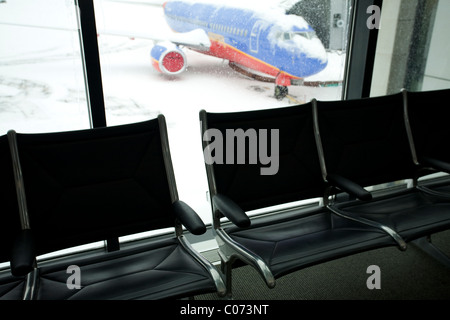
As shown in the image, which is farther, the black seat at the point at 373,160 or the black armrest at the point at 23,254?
the black seat at the point at 373,160

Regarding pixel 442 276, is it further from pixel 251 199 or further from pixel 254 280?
pixel 251 199

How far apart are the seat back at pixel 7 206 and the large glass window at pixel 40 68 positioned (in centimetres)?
53

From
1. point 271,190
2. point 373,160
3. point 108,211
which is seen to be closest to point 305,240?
point 271,190

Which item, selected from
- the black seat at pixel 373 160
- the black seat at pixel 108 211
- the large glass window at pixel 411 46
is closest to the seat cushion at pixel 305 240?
the black seat at pixel 373 160

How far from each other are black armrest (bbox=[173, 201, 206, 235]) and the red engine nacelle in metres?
0.95

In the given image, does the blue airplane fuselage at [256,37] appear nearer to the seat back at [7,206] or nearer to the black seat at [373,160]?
the black seat at [373,160]

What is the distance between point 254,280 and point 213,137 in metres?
0.87

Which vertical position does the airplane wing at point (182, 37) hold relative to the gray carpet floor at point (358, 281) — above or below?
above

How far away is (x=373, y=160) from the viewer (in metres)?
2.24

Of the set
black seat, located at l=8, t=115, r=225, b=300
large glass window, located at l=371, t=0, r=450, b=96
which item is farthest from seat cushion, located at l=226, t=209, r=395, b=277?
large glass window, located at l=371, t=0, r=450, b=96

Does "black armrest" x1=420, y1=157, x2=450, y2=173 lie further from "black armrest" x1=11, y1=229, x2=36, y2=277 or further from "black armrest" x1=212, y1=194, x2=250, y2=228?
"black armrest" x1=11, y1=229, x2=36, y2=277

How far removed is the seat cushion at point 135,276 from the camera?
141cm

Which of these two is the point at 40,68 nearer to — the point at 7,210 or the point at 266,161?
the point at 7,210

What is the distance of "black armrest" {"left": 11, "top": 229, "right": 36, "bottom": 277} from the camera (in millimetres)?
1257
